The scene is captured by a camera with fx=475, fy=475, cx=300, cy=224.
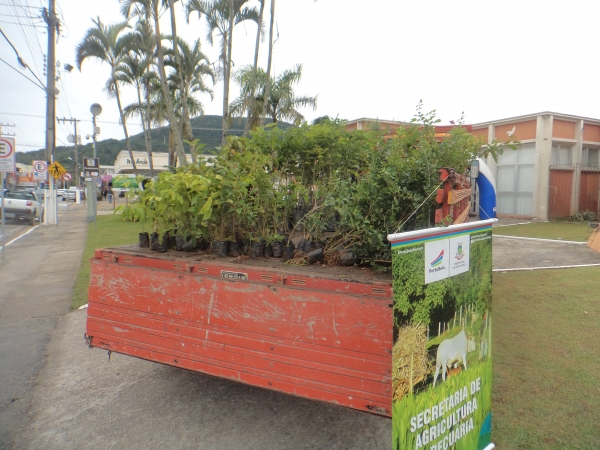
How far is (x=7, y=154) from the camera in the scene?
41.8ft

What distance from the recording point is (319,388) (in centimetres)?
313

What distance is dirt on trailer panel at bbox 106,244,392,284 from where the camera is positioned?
3.28 m

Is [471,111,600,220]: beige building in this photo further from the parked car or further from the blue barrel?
the parked car

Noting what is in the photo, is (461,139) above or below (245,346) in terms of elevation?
above

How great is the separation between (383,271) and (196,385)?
7.49 ft

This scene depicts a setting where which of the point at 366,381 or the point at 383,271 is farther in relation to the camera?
the point at 383,271

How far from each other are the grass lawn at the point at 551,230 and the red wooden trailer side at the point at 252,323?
13170mm

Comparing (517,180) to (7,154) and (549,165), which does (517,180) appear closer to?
(549,165)

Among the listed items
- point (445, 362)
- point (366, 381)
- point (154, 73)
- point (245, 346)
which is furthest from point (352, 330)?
point (154, 73)

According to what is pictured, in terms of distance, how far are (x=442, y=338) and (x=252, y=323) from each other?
138 centimetres

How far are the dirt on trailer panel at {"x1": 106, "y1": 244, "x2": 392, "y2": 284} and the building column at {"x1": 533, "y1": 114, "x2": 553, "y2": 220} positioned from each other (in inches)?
765

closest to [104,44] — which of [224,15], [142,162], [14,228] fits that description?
[14,228]

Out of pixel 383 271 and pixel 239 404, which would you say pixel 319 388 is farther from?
pixel 239 404

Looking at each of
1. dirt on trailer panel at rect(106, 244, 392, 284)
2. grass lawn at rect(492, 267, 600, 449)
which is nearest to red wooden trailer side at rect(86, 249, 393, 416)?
dirt on trailer panel at rect(106, 244, 392, 284)
